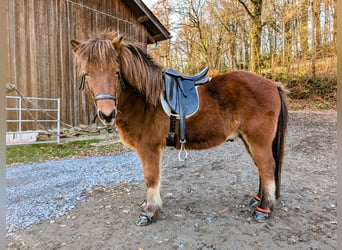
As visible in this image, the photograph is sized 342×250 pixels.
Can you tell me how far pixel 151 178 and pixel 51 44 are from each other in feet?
16.9

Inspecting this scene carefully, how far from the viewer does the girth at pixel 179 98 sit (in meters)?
2.02

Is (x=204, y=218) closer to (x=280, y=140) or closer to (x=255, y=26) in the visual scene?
(x=280, y=140)

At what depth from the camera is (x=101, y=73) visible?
163cm

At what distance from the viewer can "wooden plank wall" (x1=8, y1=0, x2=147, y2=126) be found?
4961 millimetres

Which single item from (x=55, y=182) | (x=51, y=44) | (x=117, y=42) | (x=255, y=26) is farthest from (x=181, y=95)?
(x=255, y=26)

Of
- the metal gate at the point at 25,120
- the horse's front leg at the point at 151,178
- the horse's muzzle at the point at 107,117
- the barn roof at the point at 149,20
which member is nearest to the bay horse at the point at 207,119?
the horse's front leg at the point at 151,178

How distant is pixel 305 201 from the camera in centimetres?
242

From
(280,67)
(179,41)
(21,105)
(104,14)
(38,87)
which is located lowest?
(21,105)

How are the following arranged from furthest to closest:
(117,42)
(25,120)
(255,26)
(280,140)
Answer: (255,26), (25,120), (280,140), (117,42)

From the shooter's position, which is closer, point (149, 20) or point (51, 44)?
point (51, 44)

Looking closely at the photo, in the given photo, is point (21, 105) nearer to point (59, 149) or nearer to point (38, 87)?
point (38, 87)

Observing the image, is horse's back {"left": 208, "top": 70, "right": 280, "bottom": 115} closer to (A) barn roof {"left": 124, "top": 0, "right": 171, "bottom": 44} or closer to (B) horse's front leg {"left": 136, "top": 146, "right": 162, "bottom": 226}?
(B) horse's front leg {"left": 136, "top": 146, "right": 162, "bottom": 226}

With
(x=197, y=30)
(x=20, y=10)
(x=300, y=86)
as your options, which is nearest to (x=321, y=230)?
(x=20, y=10)

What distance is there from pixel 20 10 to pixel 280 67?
30.0ft
